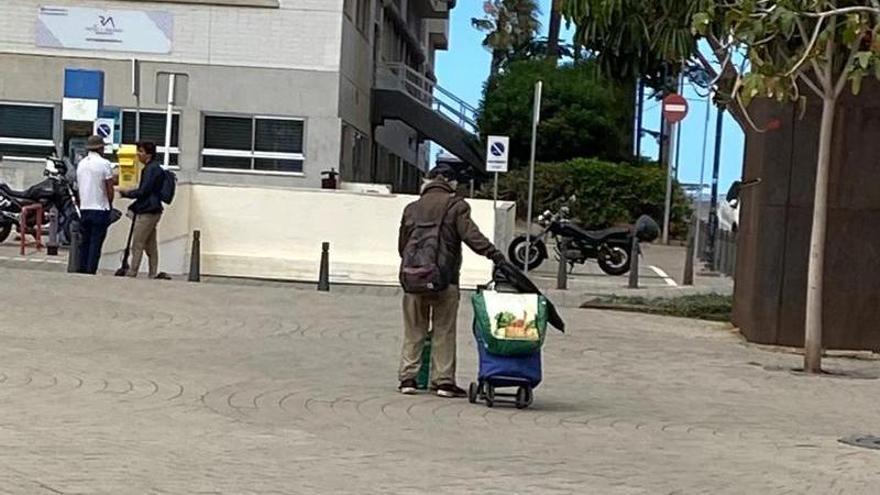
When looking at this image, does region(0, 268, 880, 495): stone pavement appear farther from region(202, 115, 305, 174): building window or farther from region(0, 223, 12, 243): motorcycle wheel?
region(202, 115, 305, 174): building window

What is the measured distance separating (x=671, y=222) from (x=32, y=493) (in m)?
35.2

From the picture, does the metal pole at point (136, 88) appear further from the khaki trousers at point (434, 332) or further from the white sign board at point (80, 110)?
the khaki trousers at point (434, 332)

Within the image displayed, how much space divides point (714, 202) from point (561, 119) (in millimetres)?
13210

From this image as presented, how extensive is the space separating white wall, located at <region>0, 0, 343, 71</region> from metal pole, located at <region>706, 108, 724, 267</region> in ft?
31.7

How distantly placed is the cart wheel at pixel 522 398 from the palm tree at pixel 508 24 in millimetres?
64375

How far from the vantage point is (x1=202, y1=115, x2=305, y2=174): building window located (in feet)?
129

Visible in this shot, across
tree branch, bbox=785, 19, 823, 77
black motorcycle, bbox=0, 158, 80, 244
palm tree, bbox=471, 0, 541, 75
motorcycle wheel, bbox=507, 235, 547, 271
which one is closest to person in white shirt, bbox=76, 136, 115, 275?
black motorcycle, bbox=0, 158, 80, 244

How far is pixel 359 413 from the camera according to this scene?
10453mm

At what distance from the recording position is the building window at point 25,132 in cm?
3931

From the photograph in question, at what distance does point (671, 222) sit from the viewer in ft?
136

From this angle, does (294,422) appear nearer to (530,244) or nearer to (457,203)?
(457,203)

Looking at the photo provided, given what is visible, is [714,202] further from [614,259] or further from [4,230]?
[4,230]

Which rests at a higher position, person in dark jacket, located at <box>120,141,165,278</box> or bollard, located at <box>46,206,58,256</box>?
person in dark jacket, located at <box>120,141,165,278</box>

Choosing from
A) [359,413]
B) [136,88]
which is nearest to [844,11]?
[359,413]
